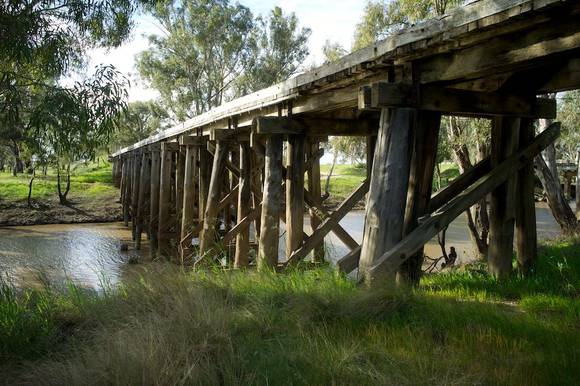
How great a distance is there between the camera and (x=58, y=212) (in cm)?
2067

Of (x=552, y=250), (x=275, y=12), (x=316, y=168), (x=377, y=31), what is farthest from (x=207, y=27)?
(x=552, y=250)

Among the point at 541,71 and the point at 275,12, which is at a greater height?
the point at 275,12

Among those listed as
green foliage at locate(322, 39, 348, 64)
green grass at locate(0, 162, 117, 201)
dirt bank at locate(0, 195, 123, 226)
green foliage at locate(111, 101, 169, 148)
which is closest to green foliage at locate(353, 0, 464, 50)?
green foliage at locate(322, 39, 348, 64)

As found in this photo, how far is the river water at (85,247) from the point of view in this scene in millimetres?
9610

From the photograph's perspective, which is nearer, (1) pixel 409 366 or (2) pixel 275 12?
(1) pixel 409 366

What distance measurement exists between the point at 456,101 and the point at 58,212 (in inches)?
786

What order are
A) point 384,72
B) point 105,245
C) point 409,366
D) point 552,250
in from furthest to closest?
1. point 105,245
2. point 552,250
3. point 384,72
4. point 409,366

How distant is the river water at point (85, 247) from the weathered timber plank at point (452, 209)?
4.45 m

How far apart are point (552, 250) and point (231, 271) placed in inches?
176

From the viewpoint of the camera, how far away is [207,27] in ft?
93.5

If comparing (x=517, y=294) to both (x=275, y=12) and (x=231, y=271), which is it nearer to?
(x=231, y=271)

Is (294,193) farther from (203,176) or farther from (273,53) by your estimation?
(273,53)

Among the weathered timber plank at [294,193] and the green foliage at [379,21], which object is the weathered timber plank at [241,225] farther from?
the green foliage at [379,21]

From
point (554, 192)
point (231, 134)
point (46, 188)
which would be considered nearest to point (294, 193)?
point (231, 134)
